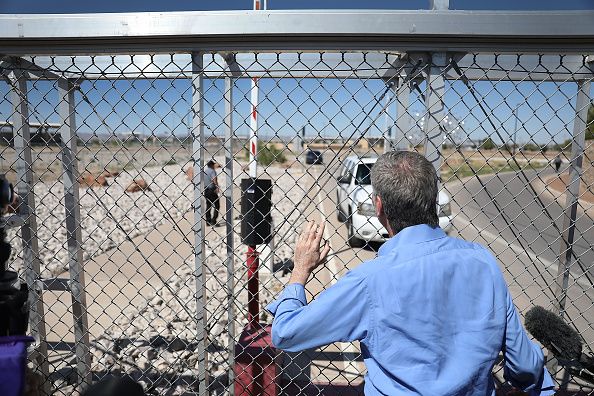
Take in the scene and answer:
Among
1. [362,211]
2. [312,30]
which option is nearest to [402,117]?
[312,30]

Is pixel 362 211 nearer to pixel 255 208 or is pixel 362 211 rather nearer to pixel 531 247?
pixel 531 247

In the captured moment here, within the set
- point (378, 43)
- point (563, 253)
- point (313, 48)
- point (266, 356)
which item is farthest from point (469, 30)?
point (266, 356)

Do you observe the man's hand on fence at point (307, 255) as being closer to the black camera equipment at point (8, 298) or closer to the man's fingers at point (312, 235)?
the man's fingers at point (312, 235)

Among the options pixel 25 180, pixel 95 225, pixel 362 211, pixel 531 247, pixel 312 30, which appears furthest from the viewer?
pixel 95 225

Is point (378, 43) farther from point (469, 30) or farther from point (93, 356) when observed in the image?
point (93, 356)

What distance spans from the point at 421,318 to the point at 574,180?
175 centimetres

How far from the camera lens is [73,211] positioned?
2820 mm

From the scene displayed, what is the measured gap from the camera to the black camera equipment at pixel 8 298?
160 centimetres

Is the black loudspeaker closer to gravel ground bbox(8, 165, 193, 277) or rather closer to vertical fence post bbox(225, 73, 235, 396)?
vertical fence post bbox(225, 73, 235, 396)

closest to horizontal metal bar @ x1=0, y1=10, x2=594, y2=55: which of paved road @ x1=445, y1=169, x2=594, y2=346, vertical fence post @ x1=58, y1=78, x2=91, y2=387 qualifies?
vertical fence post @ x1=58, y1=78, x2=91, y2=387

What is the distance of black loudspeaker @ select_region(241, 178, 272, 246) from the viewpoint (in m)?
3.13

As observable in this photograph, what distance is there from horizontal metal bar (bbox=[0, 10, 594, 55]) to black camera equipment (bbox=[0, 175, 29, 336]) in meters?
0.89

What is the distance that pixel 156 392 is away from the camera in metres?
3.55

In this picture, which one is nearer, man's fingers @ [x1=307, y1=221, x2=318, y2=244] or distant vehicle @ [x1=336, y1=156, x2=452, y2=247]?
man's fingers @ [x1=307, y1=221, x2=318, y2=244]
